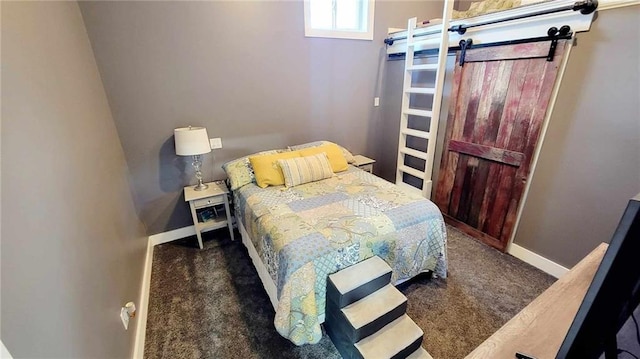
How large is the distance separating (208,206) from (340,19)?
8.06ft

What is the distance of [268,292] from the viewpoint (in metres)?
1.88

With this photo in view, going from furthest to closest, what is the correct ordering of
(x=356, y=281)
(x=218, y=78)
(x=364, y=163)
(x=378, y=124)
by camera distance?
(x=378, y=124) < (x=364, y=163) < (x=218, y=78) < (x=356, y=281)

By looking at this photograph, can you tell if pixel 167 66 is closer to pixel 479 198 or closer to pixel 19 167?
pixel 19 167

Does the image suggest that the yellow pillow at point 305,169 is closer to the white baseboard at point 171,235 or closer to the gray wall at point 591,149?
the white baseboard at point 171,235

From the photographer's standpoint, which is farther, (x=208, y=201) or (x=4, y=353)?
(x=208, y=201)

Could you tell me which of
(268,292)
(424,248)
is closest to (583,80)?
(424,248)

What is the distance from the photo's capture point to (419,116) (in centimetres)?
293

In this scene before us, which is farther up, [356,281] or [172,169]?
[172,169]

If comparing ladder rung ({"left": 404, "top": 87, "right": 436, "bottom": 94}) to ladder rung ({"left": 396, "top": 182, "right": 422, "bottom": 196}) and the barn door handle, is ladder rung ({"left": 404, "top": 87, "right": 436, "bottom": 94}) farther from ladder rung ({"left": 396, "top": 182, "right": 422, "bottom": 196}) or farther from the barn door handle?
ladder rung ({"left": 396, "top": 182, "right": 422, "bottom": 196})

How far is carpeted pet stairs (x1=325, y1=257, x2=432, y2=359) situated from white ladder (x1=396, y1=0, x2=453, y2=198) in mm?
1618

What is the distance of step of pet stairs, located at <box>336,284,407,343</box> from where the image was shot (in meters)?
1.34

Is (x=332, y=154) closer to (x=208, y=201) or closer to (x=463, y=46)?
(x=208, y=201)

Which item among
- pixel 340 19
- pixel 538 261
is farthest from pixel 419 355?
pixel 340 19

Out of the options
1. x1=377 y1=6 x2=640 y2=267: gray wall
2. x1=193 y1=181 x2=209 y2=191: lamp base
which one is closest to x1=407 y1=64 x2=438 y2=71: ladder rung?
x1=377 y1=6 x2=640 y2=267: gray wall
